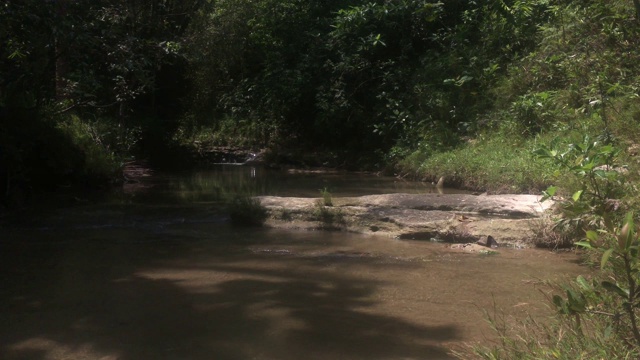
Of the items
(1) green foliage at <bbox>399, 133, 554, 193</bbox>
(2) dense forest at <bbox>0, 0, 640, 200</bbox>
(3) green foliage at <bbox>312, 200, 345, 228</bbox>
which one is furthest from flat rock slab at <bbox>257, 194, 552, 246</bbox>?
(1) green foliage at <bbox>399, 133, 554, 193</bbox>

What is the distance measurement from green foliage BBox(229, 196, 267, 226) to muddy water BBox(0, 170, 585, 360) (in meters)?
0.24

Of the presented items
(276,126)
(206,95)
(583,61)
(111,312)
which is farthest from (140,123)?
(111,312)

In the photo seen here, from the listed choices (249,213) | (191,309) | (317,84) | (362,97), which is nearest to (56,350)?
(191,309)

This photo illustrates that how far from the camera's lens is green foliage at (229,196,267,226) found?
936 cm

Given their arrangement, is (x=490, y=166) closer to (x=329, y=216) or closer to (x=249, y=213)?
(x=329, y=216)

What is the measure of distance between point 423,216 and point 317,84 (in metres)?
11.0

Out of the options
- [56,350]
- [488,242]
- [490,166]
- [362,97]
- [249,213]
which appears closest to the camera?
[56,350]

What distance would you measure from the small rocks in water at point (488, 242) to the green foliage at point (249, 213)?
310 centimetres

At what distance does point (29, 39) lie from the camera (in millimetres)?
8875

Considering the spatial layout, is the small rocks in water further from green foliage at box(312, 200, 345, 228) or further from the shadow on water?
green foliage at box(312, 200, 345, 228)

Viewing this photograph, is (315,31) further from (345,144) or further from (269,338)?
(269,338)

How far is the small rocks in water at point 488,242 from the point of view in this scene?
791cm

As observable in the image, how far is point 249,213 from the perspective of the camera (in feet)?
30.8

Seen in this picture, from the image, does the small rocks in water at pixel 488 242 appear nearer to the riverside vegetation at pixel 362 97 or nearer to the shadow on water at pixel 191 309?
the riverside vegetation at pixel 362 97
